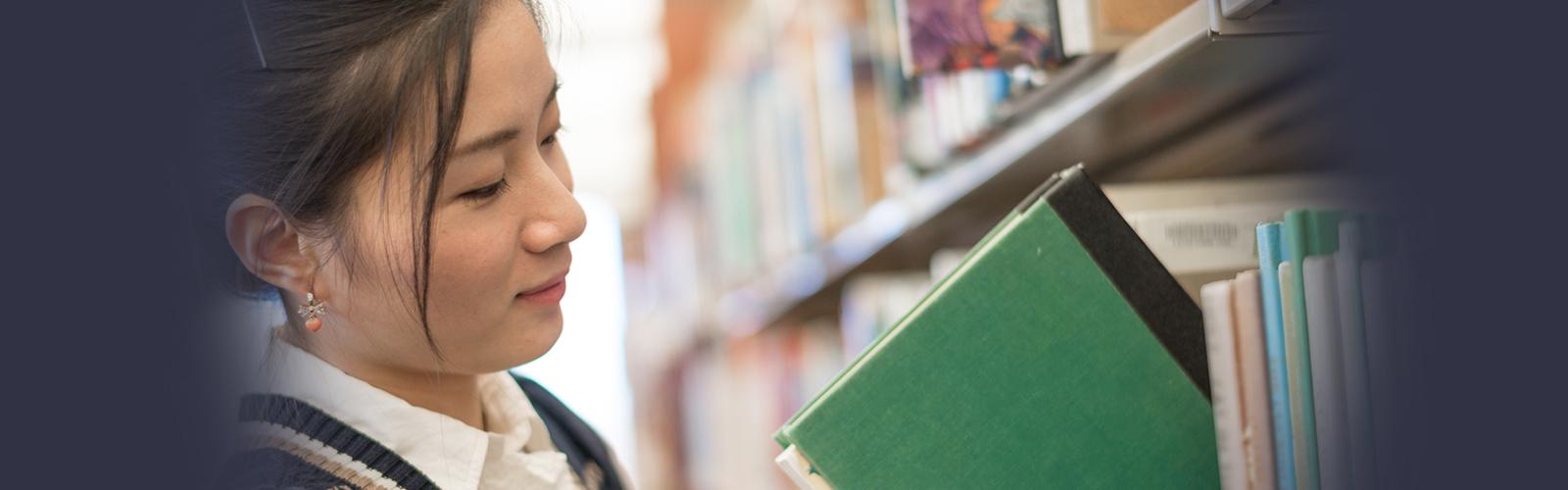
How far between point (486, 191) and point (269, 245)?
0.44 ft

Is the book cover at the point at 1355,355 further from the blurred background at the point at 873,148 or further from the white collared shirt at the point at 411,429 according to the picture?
the white collared shirt at the point at 411,429

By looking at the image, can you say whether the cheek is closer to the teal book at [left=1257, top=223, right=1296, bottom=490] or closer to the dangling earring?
the dangling earring

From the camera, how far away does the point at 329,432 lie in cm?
72

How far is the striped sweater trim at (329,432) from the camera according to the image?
0.71 m

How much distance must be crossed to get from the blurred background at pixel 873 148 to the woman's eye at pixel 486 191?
196mm

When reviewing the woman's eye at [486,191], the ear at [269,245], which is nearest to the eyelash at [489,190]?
the woman's eye at [486,191]

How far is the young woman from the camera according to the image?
0.68m

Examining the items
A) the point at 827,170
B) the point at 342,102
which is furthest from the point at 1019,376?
the point at 827,170

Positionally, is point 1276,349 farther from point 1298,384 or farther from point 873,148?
point 873,148

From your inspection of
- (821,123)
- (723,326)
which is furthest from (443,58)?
(723,326)

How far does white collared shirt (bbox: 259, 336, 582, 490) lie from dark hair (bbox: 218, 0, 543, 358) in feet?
0.24

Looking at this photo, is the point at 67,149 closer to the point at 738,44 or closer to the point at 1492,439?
the point at 1492,439

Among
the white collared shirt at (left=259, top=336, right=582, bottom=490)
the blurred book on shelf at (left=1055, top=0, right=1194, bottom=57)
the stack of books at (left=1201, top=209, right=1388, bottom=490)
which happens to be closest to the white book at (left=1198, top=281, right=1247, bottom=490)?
the stack of books at (left=1201, top=209, right=1388, bottom=490)

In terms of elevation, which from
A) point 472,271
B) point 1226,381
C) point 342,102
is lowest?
point 1226,381
